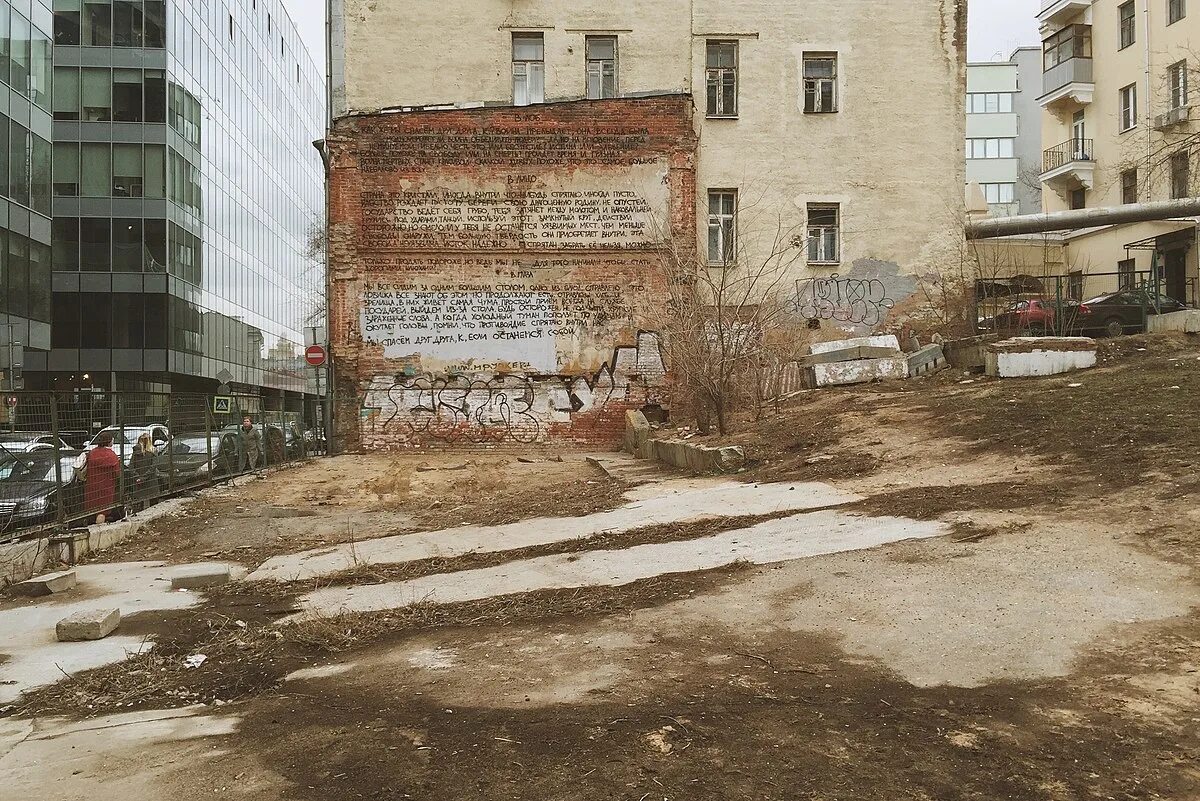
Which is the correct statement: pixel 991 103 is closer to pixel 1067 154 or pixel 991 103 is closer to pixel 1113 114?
pixel 1067 154

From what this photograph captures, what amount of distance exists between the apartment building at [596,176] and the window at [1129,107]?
19037mm

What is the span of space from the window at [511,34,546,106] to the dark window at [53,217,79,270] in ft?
84.0

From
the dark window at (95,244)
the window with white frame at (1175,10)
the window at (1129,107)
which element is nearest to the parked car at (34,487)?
the dark window at (95,244)

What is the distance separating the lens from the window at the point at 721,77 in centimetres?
2127

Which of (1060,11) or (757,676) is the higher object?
(1060,11)

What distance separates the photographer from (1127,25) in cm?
3581

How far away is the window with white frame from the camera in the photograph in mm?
32256

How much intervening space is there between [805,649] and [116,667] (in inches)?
139

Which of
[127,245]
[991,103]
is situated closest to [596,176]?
[127,245]

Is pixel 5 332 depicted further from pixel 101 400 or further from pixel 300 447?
pixel 101 400

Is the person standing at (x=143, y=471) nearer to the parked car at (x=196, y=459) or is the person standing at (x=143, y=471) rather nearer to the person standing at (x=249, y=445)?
the parked car at (x=196, y=459)

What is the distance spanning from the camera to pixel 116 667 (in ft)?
15.3

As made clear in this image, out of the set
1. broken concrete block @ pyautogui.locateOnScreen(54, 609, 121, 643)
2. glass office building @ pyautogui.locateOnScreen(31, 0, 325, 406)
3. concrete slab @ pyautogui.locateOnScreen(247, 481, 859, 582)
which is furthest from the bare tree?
glass office building @ pyautogui.locateOnScreen(31, 0, 325, 406)

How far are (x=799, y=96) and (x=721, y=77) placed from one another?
1.90 m
